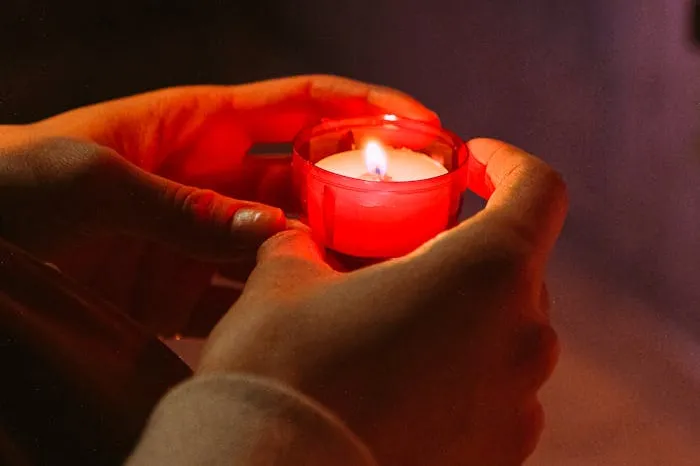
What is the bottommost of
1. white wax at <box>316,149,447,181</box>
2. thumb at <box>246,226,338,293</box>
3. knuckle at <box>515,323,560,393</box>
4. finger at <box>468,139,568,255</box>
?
knuckle at <box>515,323,560,393</box>

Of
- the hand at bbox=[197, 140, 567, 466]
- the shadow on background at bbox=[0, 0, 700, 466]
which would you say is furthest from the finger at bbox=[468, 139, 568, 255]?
the shadow on background at bbox=[0, 0, 700, 466]

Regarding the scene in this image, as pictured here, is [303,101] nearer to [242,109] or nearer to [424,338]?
[242,109]

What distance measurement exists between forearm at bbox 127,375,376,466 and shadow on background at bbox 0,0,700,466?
18.8 inches

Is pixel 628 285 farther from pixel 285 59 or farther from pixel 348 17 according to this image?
pixel 285 59

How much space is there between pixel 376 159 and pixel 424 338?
239 millimetres

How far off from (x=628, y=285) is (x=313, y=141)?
1.54ft

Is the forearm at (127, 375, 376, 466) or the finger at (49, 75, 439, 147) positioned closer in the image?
the forearm at (127, 375, 376, 466)

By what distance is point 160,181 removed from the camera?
2.12 ft

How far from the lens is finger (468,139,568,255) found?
59 centimetres

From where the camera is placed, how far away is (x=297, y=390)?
51 cm

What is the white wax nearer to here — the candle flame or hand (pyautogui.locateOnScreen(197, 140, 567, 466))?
the candle flame

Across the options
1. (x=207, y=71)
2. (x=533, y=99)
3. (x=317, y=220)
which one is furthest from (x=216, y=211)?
(x=207, y=71)

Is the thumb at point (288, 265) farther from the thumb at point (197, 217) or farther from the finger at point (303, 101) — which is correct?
the finger at point (303, 101)

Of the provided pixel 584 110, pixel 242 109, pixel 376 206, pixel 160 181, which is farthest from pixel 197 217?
pixel 584 110
